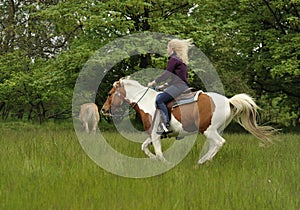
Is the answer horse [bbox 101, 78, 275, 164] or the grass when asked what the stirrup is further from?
the grass

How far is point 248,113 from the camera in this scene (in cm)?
801

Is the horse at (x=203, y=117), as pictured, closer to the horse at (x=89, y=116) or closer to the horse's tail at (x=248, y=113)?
the horse's tail at (x=248, y=113)

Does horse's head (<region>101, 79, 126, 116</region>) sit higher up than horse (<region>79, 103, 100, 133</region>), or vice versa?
horse's head (<region>101, 79, 126, 116</region>)

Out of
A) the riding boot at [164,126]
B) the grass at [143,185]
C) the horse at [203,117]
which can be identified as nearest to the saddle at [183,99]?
the horse at [203,117]

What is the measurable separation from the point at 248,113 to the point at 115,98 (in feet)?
9.09

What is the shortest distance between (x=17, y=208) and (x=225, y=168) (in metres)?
3.67

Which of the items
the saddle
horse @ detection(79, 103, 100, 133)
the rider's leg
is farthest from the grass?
horse @ detection(79, 103, 100, 133)

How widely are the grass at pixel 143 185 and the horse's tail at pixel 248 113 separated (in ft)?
2.30

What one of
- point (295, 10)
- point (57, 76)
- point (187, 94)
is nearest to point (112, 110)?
point (187, 94)

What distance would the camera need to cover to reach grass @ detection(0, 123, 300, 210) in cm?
439

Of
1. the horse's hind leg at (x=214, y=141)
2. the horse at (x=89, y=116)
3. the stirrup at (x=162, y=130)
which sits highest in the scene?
the stirrup at (x=162, y=130)

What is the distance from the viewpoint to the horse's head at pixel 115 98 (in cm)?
843

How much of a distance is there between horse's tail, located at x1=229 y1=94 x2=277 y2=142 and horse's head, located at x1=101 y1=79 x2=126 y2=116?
7.40 feet

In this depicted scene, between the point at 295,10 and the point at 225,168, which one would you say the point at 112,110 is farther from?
the point at 295,10
